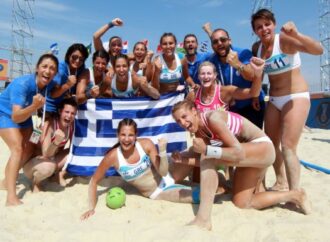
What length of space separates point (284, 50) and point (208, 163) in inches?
64.9

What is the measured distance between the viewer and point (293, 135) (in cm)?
359

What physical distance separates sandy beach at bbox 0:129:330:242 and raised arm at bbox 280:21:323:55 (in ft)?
6.18

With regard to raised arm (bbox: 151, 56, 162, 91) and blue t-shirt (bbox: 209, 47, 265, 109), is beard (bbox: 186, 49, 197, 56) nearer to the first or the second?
raised arm (bbox: 151, 56, 162, 91)

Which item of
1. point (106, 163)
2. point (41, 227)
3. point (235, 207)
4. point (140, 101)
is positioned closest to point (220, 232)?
point (235, 207)

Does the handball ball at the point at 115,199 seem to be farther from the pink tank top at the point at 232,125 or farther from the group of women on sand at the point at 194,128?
the pink tank top at the point at 232,125

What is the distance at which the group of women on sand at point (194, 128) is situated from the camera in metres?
3.24

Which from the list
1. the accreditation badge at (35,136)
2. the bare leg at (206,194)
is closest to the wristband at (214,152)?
the bare leg at (206,194)

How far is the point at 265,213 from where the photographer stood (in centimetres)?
344

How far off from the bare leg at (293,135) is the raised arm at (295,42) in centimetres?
60

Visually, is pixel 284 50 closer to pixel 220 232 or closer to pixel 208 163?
pixel 208 163

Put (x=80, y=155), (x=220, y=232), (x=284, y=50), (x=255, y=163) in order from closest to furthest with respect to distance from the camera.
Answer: (x=220, y=232)
(x=255, y=163)
(x=284, y=50)
(x=80, y=155)

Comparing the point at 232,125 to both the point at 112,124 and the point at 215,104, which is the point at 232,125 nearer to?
the point at 215,104

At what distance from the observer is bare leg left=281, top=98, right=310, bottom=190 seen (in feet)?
11.7

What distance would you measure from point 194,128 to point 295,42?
152cm
